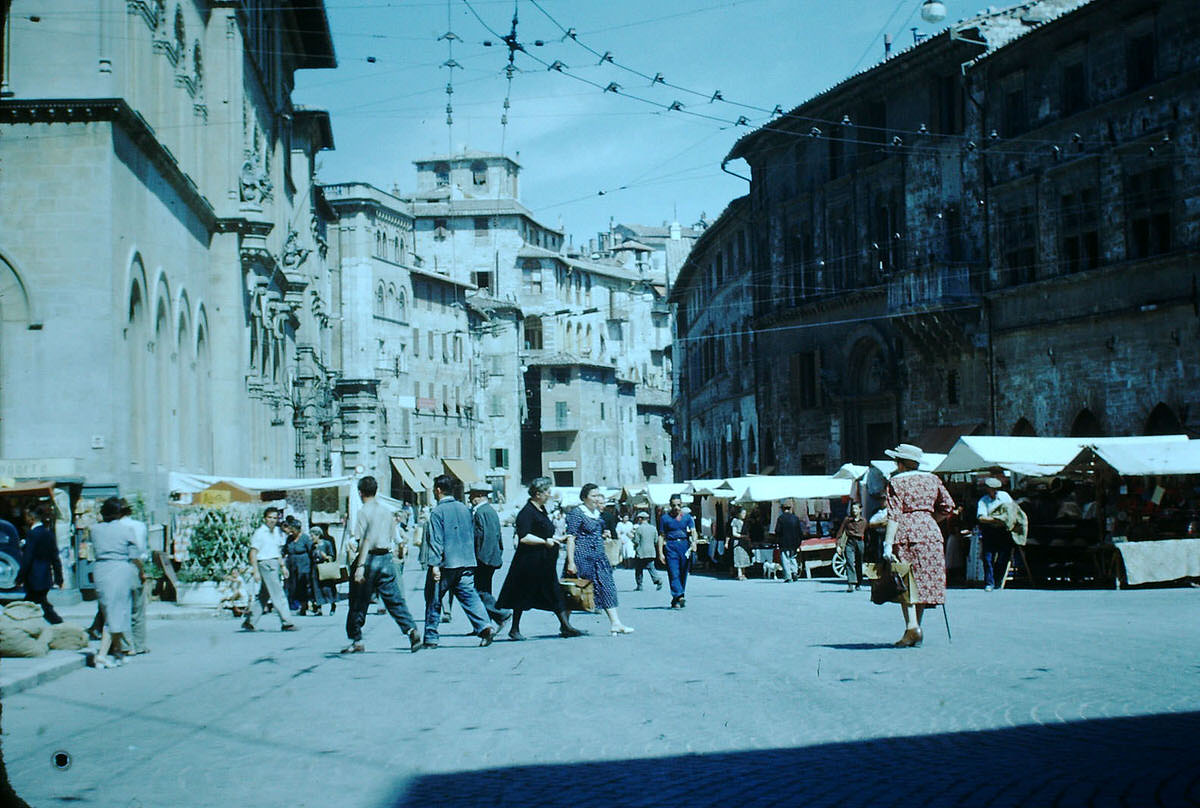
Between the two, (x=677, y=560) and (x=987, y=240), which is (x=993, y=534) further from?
(x=987, y=240)

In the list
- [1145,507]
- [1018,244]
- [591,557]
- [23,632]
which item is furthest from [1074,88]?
[23,632]

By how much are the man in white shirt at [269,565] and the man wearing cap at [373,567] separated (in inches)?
194

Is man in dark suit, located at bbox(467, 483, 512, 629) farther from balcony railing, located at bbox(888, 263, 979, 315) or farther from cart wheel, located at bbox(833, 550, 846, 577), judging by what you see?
balcony railing, located at bbox(888, 263, 979, 315)

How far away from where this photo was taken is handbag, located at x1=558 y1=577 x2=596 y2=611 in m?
16.0

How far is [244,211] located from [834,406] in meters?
20.1

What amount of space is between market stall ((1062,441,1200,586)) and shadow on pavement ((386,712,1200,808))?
48.5ft

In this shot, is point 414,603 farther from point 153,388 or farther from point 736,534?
point 736,534

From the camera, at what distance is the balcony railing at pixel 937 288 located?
38.2 metres

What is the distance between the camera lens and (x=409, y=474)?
2970 inches

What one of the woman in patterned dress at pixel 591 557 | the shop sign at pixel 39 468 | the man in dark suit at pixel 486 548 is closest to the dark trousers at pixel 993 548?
the woman in patterned dress at pixel 591 557

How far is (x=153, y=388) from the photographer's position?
27547 mm

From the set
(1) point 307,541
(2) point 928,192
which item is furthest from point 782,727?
(2) point 928,192

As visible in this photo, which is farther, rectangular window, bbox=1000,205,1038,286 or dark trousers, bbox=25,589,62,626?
rectangular window, bbox=1000,205,1038,286

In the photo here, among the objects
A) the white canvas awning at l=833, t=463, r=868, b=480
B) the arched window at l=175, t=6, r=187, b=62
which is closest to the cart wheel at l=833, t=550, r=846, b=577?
the white canvas awning at l=833, t=463, r=868, b=480
